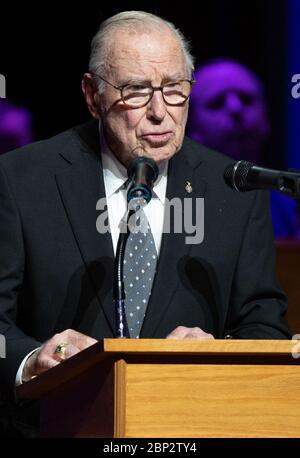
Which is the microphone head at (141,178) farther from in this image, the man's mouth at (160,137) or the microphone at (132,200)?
the man's mouth at (160,137)

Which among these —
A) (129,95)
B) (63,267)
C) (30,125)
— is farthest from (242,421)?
(30,125)

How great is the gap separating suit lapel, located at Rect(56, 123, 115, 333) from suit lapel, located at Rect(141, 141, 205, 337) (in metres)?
0.10

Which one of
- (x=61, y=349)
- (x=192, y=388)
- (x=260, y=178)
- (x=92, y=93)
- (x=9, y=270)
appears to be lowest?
(x=192, y=388)

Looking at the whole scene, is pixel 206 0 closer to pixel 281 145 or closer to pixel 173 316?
pixel 281 145

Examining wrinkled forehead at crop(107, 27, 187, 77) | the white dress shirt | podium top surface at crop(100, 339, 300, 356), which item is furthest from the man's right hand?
wrinkled forehead at crop(107, 27, 187, 77)

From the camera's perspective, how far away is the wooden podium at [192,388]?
70.4 inches

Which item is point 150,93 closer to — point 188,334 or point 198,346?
point 188,334

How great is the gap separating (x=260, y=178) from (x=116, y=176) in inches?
32.1

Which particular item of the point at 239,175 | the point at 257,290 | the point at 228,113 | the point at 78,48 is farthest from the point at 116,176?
the point at 78,48

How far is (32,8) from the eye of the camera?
4.25m

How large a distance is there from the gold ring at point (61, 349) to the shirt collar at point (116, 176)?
636 mm

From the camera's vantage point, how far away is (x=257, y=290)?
8.75 feet

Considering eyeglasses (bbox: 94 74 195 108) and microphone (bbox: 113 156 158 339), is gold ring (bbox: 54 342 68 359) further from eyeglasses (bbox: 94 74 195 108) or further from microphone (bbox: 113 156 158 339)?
eyeglasses (bbox: 94 74 195 108)

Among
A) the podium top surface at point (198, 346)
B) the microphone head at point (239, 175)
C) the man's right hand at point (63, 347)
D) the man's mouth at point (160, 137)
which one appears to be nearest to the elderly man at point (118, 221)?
the man's mouth at point (160, 137)
